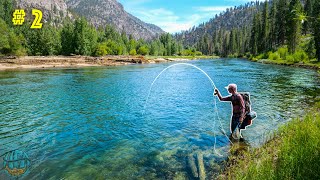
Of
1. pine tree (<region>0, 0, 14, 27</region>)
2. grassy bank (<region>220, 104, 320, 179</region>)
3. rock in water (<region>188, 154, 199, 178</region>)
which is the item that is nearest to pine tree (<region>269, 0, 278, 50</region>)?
rock in water (<region>188, 154, 199, 178</region>)

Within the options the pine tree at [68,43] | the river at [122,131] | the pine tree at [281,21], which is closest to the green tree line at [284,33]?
the pine tree at [281,21]

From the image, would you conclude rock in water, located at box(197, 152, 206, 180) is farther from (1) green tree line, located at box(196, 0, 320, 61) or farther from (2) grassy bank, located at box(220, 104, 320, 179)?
(1) green tree line, located at box(196, 0, 320, 61)

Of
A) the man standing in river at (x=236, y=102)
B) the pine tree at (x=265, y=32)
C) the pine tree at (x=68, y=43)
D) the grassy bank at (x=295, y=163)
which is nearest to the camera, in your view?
the grassy bank at (x=295, y=163)

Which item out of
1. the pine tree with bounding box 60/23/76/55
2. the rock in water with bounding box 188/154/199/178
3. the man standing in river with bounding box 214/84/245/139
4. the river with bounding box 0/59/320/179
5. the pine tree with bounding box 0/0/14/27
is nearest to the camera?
the rock in water with bounding box 188/154/199/178

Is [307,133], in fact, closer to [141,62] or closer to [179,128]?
[179,128]

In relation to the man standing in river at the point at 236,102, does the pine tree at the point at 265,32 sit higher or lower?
higher

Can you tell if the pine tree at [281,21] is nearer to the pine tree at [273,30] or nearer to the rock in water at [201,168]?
the pine tree at [273,30]

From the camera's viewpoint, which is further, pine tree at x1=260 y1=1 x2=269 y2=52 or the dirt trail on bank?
pine tree at x1=260 y1=1 x2=269 y2=52

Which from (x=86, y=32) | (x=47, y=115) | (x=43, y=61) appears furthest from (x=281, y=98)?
(x=86, y=32)

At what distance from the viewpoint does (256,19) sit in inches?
4860

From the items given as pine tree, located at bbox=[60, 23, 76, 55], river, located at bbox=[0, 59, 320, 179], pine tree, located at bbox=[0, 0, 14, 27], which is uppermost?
pine tree, located at bbox=[0, 0, 14, 27]

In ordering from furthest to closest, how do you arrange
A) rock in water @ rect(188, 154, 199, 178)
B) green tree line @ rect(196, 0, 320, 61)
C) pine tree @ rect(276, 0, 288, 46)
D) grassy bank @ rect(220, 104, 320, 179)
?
pine tree @ rect(276, 0, 288, 46), green tree line @ rect(196, 0, 320, 61), rock in water @ rect(188, 154, 199, 178), grassy bank @ rect(220, 104, 320, 179)

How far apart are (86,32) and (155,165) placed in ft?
363

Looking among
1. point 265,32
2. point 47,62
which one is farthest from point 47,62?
point 265,32
